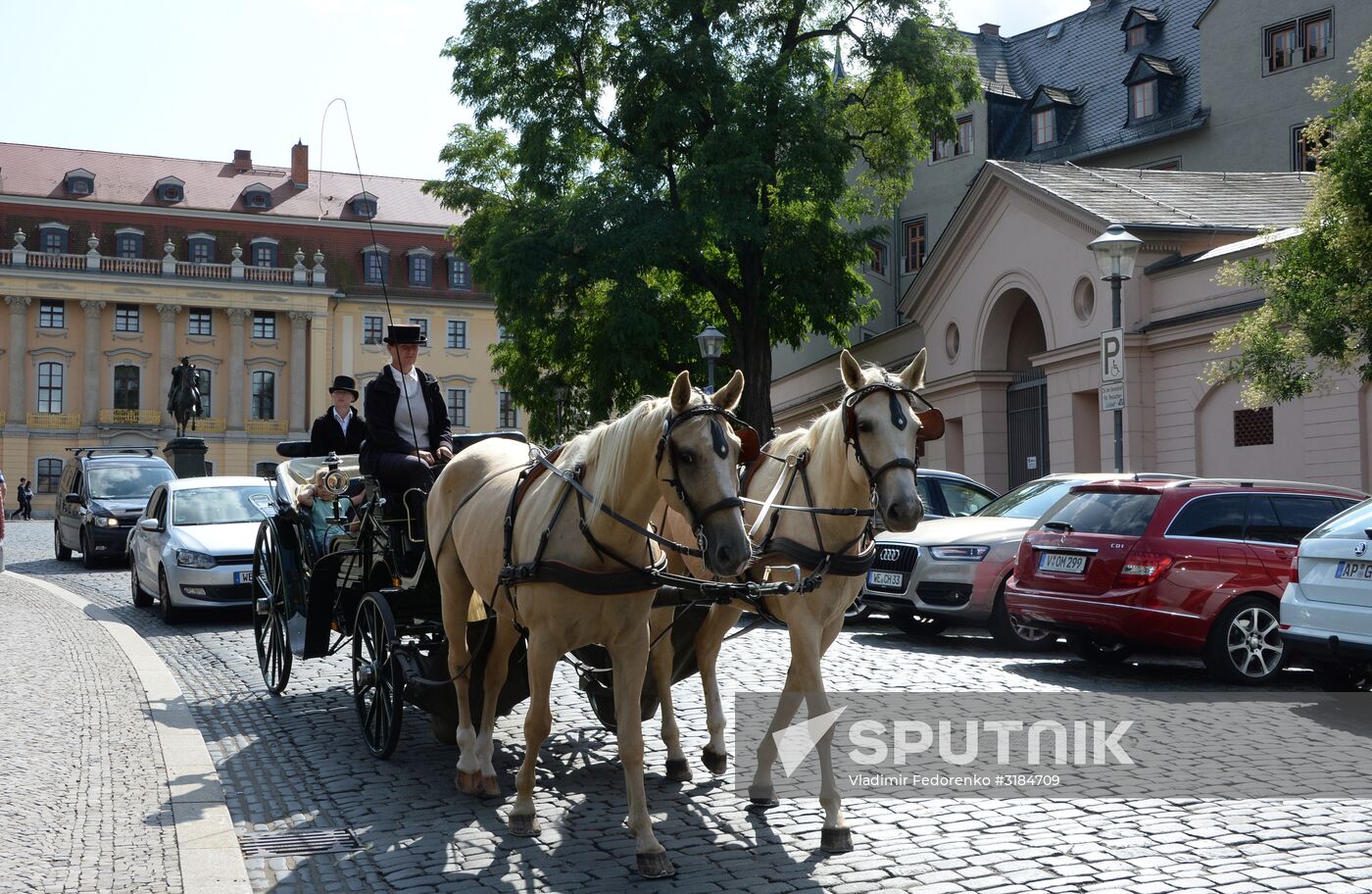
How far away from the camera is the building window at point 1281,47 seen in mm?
35438

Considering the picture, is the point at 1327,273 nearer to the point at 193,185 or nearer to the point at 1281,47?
the point at 1281,47

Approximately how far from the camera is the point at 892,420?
5949mm

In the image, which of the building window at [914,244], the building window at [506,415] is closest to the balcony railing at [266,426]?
the building window at [506,415]

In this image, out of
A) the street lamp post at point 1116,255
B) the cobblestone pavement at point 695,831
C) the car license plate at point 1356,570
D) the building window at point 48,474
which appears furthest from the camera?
the building window at point 48,474

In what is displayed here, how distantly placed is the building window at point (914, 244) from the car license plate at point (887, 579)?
3322 cm

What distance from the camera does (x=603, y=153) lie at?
29234 mm

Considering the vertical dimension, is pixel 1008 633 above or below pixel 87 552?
below

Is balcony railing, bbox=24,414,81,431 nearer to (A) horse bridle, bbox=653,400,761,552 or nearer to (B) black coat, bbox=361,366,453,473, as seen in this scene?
(B) black coat, bbox=361,366,453,473

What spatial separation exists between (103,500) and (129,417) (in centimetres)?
4928

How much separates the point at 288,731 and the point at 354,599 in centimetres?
91

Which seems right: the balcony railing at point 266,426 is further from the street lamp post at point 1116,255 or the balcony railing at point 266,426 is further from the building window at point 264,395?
the street lamp post at point 1116,255

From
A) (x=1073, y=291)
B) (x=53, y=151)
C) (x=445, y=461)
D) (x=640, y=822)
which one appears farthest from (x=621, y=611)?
(x=53, y=151)

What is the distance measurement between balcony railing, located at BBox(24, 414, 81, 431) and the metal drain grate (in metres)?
68.9

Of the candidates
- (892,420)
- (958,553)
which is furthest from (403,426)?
(958,553)
